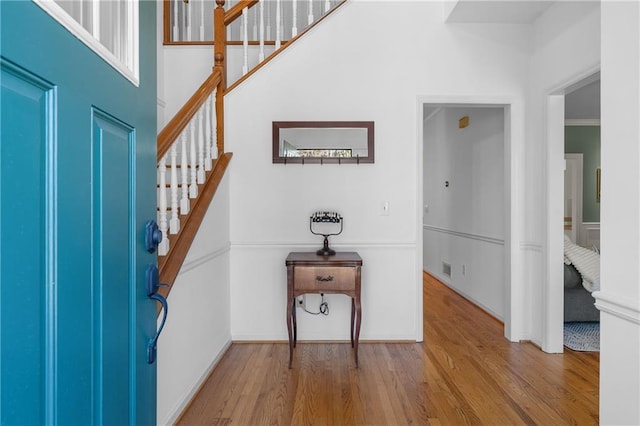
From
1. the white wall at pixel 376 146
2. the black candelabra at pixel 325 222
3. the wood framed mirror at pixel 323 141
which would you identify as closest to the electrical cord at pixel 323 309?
the white wall at pixel 376 146

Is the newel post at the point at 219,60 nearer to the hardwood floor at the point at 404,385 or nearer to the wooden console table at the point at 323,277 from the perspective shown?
the wooden console table at the point at 323,277

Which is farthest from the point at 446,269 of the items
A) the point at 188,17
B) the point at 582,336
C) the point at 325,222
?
the point at 188,17

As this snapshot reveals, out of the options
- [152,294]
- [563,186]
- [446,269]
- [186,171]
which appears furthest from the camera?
[446,269]

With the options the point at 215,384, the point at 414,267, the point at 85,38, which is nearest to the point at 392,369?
the point at 414,267

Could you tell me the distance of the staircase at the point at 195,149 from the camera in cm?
176

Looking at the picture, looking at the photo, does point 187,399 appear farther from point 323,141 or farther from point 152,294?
point 323,141

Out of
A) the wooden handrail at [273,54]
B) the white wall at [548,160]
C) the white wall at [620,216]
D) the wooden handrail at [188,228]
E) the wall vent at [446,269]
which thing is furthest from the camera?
the wall vent at [446,269]

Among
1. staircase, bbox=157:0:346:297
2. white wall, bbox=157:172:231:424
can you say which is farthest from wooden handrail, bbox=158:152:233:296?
white wall, bbox=157:172:231:424

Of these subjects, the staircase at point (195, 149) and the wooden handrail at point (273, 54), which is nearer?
the staircase at point (195, 149)

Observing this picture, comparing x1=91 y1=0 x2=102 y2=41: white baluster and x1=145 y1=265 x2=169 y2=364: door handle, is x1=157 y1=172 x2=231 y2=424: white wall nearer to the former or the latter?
x1=145 y1=265 x2=169 y2=364: door handle

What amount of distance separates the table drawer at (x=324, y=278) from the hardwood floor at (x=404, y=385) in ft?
1.80

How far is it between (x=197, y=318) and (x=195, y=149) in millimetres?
1095

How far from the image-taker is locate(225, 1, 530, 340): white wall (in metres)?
2.90

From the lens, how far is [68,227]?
0.61 meters
